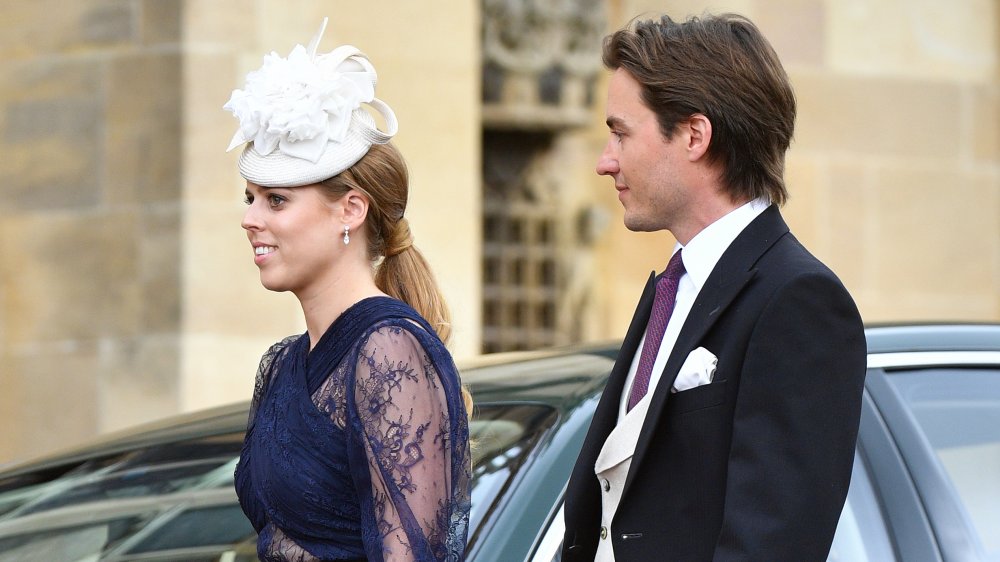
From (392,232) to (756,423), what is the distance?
0.72 metres

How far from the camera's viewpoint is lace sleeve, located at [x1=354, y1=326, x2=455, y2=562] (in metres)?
2.38

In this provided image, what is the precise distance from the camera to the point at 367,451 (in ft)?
7.90

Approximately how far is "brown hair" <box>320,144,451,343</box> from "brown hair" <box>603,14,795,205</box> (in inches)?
17.0

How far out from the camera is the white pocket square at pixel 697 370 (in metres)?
2.34

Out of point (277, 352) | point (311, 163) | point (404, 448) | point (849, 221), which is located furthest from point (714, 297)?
point (849, 221)

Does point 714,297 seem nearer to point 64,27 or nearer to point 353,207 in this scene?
point 353,207

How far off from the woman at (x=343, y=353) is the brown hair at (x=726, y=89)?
1.54 feet

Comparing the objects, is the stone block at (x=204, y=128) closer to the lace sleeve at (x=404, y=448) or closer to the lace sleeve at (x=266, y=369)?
the lace sleeve at (x=266, y=369)

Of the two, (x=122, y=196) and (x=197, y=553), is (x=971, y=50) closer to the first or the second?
(x=122, y=196)

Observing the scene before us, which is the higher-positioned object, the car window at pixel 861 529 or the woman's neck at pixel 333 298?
the woman's neck at pixel 333 298

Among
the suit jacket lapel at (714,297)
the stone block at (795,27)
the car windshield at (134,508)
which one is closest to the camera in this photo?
the suit jacket lapel at (714,297)

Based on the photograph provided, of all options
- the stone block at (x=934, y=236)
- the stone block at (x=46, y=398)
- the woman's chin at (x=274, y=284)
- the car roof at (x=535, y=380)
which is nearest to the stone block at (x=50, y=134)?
the stone block at (x=46, y=398)

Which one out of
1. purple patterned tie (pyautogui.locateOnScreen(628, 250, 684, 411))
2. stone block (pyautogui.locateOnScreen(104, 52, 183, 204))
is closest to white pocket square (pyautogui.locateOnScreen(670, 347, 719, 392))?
purple patterned tie (pyautogui.locateOnScreen(628, 250, 684, 411))

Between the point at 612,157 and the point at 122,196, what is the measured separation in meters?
4.58
